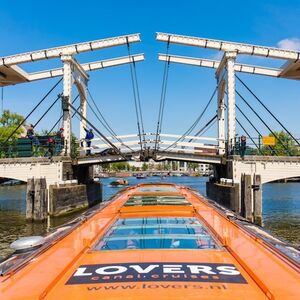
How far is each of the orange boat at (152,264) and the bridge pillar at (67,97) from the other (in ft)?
54.7

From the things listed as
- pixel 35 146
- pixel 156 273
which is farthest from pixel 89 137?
pixel 156 273

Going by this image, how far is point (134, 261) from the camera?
284cm

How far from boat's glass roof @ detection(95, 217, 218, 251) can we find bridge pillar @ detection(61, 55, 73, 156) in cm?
1661

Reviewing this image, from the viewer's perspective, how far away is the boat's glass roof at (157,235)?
11.1ft

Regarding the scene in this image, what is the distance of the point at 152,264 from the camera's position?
8.95ft

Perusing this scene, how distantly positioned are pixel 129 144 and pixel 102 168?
372 ft

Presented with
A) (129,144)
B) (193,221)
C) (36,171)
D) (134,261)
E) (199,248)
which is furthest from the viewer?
(129,144)

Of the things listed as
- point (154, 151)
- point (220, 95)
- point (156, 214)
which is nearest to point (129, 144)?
point (154, 151)

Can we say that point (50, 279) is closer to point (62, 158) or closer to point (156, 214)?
point (156, 214)

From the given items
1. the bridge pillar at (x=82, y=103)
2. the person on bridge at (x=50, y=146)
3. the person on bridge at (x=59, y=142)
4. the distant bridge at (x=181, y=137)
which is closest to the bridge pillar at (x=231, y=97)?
the distant bridge at (x=181, y=137)

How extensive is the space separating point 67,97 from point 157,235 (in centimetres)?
1792

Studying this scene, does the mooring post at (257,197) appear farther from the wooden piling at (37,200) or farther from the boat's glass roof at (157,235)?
the boat's glass roof at (157,235)

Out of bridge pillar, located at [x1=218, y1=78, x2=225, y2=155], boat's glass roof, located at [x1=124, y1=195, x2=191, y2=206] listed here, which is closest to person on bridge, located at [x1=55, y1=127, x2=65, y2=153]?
bridge pillar, located at [x1=218, y1=78, x2=225, y2=155]

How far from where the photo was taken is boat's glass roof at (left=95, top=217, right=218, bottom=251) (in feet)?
11.1
